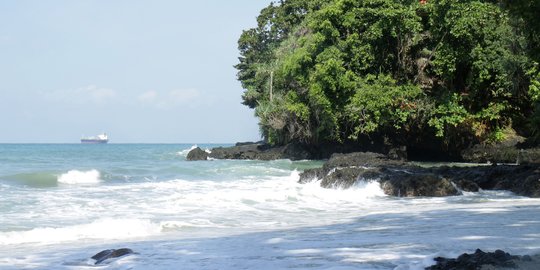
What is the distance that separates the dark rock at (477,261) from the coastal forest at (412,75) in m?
22.4

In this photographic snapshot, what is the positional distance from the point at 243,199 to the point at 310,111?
58.9 feet

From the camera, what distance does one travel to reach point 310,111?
107ft

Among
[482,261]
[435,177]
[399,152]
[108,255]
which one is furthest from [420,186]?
[399,152]

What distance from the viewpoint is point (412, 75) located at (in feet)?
100

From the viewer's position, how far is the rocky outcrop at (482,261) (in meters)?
4.93

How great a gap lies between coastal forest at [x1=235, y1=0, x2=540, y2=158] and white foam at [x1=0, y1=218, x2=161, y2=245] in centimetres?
1964

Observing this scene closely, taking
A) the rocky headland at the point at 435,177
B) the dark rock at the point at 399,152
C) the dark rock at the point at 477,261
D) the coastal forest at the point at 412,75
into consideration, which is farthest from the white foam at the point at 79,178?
the dark rock at the point at 477,261

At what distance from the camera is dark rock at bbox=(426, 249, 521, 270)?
16.2ft

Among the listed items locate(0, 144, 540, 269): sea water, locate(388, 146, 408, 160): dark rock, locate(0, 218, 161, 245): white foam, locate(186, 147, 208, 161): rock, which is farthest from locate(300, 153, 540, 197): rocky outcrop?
locate(186, 147, 208, 161): rock

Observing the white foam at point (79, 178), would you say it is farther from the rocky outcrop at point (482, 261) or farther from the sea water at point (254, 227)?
the rocky outcrop at point (482, 261)

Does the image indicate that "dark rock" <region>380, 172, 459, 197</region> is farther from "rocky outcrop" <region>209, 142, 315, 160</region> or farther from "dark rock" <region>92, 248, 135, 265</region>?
"rocky outcrop" <region>209, 142, 315, 160</region>

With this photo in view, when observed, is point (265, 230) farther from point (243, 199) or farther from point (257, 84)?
point (257, 84)

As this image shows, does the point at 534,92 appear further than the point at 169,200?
Yes

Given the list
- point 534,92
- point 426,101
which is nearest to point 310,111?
point 426,101
